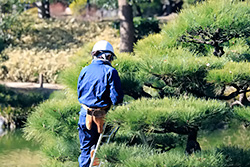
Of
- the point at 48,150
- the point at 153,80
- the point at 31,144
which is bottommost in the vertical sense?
the point at 31,144

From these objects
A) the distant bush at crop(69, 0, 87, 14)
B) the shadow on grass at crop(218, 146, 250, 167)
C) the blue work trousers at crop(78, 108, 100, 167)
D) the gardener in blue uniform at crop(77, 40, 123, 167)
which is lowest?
the shadow on grass at crop(218, 146, 250, 167)

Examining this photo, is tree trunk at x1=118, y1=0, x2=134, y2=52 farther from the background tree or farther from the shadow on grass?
the shadow on grass

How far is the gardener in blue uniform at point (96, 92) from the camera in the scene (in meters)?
3.44

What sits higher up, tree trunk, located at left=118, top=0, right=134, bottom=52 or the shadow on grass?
tree trunk, located at left=118, top=0, right=134, bottom=52

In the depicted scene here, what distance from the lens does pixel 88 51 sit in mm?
5305

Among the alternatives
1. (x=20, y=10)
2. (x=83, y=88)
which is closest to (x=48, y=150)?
(x=83, y=88)

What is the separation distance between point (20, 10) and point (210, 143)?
1185 centimetres

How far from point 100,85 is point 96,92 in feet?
0.23

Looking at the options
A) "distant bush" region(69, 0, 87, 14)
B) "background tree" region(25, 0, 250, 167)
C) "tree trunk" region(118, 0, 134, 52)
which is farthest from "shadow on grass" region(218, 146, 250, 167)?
"distant bush" region(69, 0, 87, 14)

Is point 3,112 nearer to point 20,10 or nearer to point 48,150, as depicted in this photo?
point 48,150

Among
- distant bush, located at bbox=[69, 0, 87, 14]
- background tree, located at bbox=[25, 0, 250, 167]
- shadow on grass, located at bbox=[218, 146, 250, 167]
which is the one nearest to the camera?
background tree, located at bbox=[25, 0, 250, 167]

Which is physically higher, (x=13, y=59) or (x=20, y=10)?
(x=20, y=10)

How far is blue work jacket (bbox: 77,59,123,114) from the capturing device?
3.41m

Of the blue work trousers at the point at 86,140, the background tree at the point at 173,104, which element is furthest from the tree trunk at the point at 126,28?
the blue work trousers at the point at 86,140
